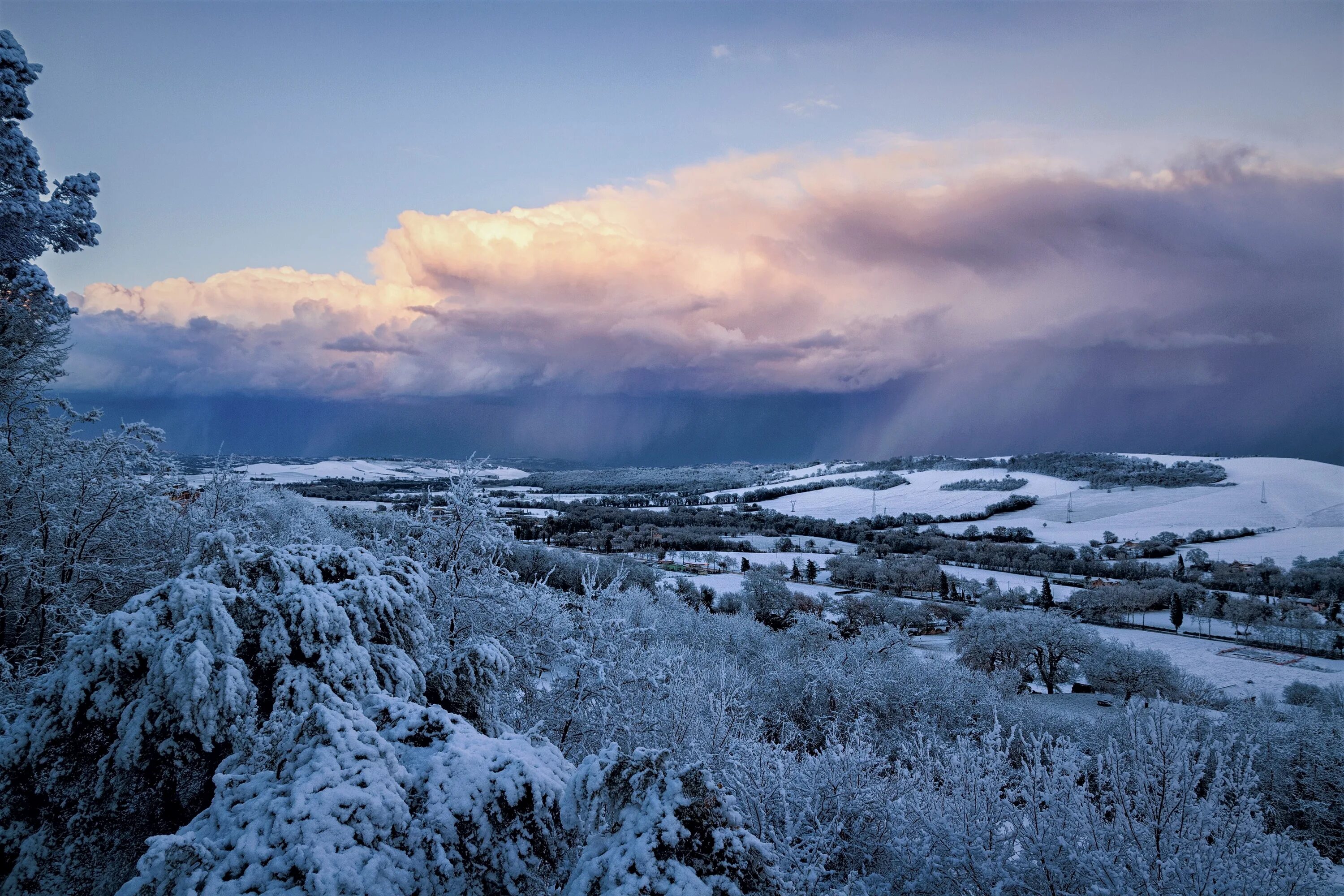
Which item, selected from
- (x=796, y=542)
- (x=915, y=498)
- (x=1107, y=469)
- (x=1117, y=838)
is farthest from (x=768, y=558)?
(x=1107, y=469)

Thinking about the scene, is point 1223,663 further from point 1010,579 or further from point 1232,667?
point 1010,579

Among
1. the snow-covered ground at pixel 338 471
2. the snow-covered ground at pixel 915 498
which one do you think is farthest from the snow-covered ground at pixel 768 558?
the snow-covered ground at pixel 915 498

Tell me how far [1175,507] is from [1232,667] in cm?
9639

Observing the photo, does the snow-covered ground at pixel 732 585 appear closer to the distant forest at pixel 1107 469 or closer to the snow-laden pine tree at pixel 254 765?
the snow-laden pine tree at pixel 254 765

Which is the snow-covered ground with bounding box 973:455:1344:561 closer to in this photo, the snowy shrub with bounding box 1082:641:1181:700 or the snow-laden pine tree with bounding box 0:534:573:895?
the snowy shrub with bounding box 1082:641:1181:700

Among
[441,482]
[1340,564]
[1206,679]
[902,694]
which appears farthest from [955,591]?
[441,482]

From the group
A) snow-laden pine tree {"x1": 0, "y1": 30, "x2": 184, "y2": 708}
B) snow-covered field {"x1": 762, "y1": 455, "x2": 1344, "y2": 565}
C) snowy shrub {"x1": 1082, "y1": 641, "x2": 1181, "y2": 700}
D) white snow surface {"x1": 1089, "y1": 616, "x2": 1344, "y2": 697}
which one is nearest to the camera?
snow-laden pine tree {"x1": 0, "y1": 30, "x2": 184, "y2": 708}

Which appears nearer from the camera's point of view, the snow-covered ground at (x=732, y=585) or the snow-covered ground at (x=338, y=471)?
the snow-covered ground at (x=732, y=585)

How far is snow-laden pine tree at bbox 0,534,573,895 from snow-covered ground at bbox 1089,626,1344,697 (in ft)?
150

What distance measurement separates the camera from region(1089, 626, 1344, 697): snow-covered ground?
35812 mm

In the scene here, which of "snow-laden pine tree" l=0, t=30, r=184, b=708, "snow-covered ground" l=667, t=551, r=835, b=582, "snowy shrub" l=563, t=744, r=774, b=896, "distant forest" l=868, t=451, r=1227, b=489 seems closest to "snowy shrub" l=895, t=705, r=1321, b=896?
"snowy shrub" l=563, t=744, r=774, b=896

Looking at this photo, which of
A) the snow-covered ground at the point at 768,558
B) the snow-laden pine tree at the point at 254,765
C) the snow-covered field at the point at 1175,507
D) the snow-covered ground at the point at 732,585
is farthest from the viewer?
the snow-covered field at the point at 1175,507

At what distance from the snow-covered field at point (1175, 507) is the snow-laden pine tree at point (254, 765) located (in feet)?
357

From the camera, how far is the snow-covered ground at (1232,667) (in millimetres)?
35812
